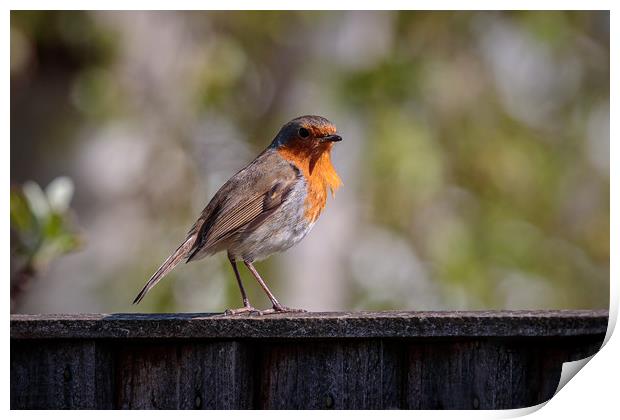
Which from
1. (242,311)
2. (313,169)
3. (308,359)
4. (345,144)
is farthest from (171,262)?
(345,144)

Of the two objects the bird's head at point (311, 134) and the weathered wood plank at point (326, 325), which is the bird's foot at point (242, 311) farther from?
the bird's head at point (311, 134)

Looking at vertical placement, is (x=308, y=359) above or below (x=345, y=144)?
below

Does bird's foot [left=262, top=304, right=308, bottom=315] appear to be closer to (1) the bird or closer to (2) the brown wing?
(1) the bird

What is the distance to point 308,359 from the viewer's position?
2107mm

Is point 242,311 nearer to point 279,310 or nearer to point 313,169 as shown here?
point 279,310

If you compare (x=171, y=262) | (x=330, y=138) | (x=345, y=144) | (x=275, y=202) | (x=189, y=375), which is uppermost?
(x=345, y=144)

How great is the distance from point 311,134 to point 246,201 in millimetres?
250

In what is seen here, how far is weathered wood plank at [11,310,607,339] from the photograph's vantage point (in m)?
2.04

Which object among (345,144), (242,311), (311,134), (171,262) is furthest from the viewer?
(345,144)

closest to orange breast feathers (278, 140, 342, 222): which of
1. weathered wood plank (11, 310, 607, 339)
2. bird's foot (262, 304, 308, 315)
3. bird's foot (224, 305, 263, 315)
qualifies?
bird's foot (262, 304, 308, 315)

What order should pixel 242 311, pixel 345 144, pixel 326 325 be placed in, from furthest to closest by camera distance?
pixel 345 144 → pixel 242 311 → pixel 326 325

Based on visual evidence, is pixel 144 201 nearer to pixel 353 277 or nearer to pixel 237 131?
pixel 237 131

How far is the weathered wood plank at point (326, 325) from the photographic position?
6.70ft

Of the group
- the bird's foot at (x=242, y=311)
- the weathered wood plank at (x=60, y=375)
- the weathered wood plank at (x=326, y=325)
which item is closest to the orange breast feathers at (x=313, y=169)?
the bird's foot at (x=242, y=311)
